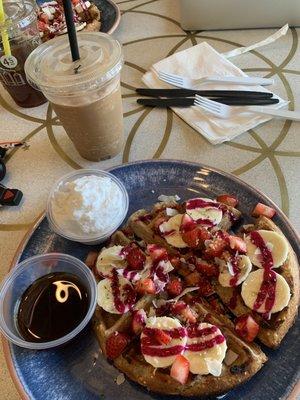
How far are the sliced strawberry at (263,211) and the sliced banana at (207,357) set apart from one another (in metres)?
0.35

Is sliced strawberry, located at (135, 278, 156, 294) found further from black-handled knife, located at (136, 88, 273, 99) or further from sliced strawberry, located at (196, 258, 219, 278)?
black-handled knife, located at (136, 88, 273, 99)

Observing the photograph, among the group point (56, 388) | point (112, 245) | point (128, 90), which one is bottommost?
point (56, 388)

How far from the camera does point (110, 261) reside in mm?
1022

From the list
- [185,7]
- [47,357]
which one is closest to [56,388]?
[47,357]

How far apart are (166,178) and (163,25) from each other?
945mm

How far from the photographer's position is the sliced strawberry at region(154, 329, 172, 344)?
2.83 feet

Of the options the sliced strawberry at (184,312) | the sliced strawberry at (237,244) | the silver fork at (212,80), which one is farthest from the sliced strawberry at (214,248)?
the silver fork at (212,80)

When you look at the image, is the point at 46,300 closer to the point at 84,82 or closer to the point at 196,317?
the point at 196,317

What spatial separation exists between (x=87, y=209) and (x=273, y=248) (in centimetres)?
49

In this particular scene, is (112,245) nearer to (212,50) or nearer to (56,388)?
(56,388)

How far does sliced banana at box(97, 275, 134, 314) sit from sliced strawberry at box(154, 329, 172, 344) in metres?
0.11

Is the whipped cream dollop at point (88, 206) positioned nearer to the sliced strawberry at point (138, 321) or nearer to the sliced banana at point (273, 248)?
the sliced strawberry at point (138, 321)

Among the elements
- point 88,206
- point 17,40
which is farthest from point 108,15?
point 88,206

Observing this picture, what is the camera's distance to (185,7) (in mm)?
1676
